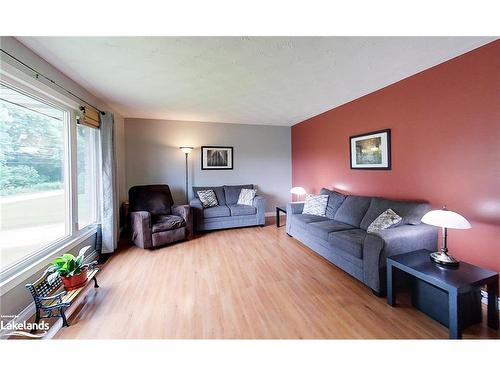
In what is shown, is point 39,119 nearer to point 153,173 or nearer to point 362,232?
point 153,173

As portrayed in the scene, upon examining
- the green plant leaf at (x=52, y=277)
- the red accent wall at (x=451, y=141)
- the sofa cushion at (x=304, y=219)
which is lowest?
the green plant leaf at (x=52, y=277)

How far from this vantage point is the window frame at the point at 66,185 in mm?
1585

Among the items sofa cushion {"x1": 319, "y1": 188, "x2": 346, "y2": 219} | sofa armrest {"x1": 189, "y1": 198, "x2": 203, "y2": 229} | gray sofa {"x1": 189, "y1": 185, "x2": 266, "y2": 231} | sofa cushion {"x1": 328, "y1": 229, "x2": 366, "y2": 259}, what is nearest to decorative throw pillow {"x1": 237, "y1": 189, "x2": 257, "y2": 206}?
gray sofa {"x1": 189, "y1": 185, "x2": 266, "y2": 231}

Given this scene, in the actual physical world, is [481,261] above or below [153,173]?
below

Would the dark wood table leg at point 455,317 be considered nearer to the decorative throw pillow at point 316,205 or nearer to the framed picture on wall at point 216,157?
the decorative throw pillow at point 316,205

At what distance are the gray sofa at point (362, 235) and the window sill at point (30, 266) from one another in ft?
9.76

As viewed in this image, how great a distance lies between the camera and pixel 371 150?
2996 mm

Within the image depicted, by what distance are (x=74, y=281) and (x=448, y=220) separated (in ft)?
10.4

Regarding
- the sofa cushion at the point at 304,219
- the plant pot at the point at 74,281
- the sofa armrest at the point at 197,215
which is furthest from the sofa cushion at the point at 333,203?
the plant pot at the point at 74,281

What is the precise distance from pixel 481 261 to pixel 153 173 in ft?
16.4

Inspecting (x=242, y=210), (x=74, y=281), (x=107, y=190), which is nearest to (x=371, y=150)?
(x=242, y=210)

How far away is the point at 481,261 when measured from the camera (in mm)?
1874
